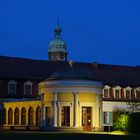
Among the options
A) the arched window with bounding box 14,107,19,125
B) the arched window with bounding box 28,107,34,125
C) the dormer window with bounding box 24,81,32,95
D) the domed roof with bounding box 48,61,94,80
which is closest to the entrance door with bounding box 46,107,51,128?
the domed roof with bounding box 48,61,94,80

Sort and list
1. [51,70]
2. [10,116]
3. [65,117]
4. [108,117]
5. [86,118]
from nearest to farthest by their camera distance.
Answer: [65,117] → [86,118] → [10,116] → [108,117] → [51,70]

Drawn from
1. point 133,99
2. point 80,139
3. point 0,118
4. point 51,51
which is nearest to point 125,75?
point 133,99

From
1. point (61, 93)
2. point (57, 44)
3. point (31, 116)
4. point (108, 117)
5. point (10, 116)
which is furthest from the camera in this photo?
point (57, 44)

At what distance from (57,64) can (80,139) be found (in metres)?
51.9

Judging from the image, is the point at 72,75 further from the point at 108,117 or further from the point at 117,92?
the point at 117,92

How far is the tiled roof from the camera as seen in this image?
285 feet

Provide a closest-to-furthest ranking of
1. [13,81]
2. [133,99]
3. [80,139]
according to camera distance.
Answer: [80,139]
[13,81]
[133,99]

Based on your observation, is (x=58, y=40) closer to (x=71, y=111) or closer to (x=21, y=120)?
(x=21, y=120)

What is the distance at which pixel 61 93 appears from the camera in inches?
2586

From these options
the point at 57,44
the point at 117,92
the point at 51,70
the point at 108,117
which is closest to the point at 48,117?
the point at 108,117

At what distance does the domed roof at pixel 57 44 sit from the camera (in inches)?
5226

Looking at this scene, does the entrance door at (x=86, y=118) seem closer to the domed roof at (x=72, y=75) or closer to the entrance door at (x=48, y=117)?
the domed roof at (x=72, y=75)

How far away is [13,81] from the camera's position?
85938 millimetres

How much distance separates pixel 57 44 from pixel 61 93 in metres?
68.9
